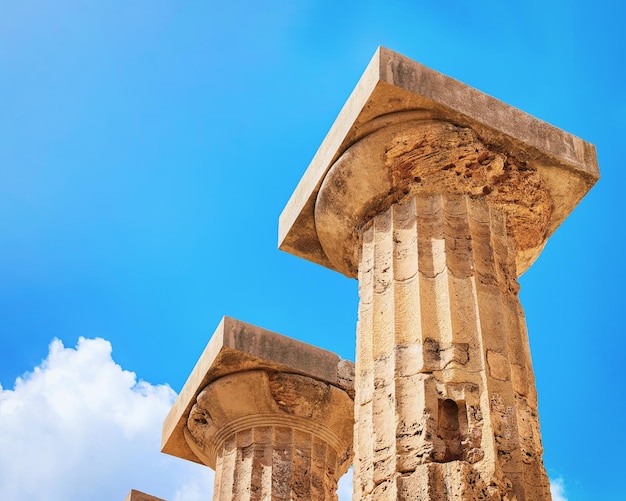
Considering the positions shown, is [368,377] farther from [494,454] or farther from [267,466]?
[267,466]

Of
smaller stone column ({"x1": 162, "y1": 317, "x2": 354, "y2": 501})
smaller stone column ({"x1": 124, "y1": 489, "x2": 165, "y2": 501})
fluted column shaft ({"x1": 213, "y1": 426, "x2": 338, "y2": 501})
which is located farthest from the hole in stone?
smaller stone column ({"x1": 124, "y1": 489, "x2": 165, "y2": 501})

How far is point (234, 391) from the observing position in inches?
498

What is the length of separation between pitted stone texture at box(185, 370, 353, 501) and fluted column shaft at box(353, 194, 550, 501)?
3907 millimetres

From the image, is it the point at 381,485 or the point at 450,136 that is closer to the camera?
the point at 381,485

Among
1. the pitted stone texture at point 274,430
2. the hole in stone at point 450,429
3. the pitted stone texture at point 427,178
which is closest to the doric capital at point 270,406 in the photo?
the pitted stone texture at point 274,430

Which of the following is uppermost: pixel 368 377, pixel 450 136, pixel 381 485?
pixel 450 136

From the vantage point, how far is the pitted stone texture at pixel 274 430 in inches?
484

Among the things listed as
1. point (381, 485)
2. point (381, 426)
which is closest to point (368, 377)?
point (381, 426)

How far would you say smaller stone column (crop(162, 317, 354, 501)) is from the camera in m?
12.3

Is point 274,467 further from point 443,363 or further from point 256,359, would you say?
point 443,363

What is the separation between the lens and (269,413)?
1272cm

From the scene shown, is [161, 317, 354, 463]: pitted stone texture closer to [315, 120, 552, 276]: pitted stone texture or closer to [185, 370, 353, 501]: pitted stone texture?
[185, 370, 353, 501]: pitted stone texture

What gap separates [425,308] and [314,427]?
5.11 metres

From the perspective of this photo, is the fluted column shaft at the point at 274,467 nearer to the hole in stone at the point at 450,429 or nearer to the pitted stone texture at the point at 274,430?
the pitted stone texture at the point at 274,430
